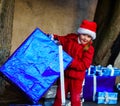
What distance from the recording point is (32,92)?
500 cm

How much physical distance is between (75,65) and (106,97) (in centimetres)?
202

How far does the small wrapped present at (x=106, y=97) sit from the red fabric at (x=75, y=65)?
1.64 meters

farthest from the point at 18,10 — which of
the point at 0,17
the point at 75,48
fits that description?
the point at 75,48

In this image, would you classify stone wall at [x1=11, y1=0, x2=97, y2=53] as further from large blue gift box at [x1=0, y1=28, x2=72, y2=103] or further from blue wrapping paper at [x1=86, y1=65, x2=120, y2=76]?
large blue gift box at [x1=0, y1=28, x2=72, y2=103]

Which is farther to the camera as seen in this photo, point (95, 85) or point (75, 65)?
point (95, 85)

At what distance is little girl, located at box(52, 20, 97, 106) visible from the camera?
207 inches

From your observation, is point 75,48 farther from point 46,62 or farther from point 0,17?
point 0,17

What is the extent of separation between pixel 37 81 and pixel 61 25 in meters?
4.28

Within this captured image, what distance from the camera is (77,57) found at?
5.27 meters

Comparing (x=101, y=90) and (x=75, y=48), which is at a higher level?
(x=75, y=48)

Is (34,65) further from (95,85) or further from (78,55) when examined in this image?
(95,85)

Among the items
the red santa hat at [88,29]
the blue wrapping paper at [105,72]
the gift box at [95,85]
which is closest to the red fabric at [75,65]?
the red santa hat at [88,29]

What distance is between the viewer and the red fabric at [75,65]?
206 inches

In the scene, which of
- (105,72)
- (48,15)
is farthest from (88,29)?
(48,15)
